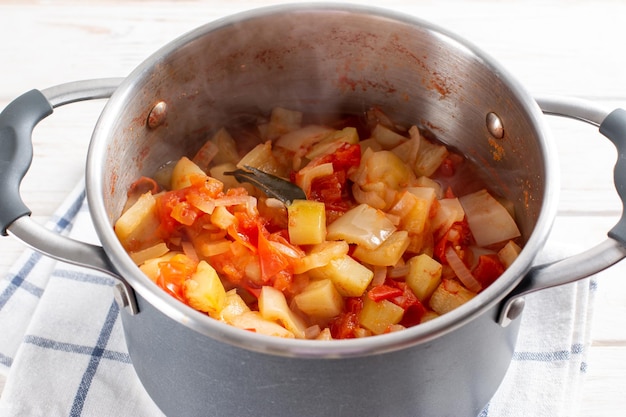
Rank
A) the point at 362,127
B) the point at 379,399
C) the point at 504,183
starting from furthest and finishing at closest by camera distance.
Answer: the point at 362,127, the point at 504,183, the point at 379,399

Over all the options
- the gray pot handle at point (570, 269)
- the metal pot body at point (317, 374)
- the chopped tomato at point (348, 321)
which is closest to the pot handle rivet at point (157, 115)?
the metal pot body at point (317, 374)

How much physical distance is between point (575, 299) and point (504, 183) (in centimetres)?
29

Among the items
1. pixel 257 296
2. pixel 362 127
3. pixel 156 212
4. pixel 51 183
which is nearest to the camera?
pixel 257 296

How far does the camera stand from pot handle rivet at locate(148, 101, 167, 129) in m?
1.62

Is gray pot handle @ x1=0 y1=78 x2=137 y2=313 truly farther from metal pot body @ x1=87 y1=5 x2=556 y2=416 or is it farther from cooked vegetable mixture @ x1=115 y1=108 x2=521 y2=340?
cooked vegetable mixture @ x1=115 y1=108 x2=521 y2=340

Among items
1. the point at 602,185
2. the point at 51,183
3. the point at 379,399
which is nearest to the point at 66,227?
the point at 51,183

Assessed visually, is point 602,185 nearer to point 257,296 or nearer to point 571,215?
point 571,215

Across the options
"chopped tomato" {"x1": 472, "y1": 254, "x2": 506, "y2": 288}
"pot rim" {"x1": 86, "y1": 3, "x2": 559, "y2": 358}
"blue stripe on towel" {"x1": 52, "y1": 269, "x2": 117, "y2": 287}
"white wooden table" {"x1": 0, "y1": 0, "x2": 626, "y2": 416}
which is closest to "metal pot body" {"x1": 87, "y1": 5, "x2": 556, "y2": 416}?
"pot rim" {"x1": 86, "y1": 3, "x2": 559, "y2": 358}

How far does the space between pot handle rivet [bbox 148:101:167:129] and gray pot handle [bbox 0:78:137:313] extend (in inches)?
7.9

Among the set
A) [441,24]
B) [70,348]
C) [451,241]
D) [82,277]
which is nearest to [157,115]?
[82,277]

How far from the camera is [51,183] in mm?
2002

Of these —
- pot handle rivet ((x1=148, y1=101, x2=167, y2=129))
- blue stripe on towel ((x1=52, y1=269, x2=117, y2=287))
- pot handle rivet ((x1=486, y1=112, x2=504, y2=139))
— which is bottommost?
blue stripe on towel ((x1=52, y1=269, x2=117, y2=287))

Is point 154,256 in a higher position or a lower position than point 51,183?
higher

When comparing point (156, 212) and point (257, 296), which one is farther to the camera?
point (156, 212)
